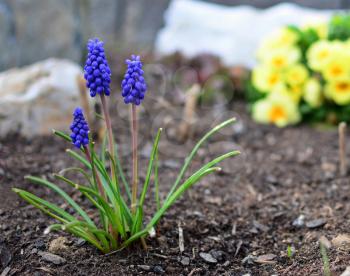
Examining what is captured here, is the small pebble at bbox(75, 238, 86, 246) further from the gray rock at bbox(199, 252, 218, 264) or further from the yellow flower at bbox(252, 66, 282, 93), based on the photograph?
the yellow flower at bbox(252, 66, 282, 93)

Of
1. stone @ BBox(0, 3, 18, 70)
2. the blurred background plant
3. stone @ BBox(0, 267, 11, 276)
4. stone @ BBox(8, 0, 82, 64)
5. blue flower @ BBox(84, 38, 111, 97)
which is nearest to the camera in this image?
blue flower @ BBox(84, 38, 111, 97)

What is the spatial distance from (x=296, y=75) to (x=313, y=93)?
19 cm

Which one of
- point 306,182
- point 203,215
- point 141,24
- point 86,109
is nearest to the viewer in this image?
point 203,215

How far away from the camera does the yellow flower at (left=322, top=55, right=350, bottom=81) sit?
12.1 ft

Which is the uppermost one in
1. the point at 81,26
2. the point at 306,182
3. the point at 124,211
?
the point at 81,26

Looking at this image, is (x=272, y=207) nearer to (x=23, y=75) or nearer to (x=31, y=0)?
(x=23, y=75)

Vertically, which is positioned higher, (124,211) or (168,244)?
(124,211)

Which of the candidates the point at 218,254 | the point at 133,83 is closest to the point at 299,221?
the point at 218,254

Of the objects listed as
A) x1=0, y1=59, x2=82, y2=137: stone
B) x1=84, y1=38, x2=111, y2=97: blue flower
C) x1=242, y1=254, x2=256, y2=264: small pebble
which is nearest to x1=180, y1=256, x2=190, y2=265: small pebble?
x1=242, y1=254, x2=256, y2=264: small pebble

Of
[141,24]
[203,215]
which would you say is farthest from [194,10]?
[203,215]

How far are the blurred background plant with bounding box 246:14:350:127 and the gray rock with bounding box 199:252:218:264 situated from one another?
188cm

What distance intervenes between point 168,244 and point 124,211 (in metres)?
0.30

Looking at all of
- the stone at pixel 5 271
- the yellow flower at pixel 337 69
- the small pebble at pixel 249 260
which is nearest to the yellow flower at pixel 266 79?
the yellow flower at pixel 337 69

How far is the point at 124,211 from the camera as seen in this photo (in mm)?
2082
